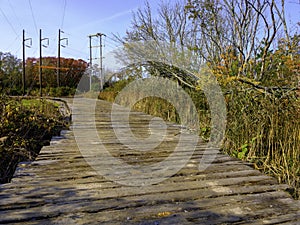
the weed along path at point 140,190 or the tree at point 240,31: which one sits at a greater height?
the tree at point 240,31

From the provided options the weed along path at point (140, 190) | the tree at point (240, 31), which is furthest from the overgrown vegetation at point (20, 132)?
the tree at point (240, 31)

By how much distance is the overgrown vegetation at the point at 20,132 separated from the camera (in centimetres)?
368

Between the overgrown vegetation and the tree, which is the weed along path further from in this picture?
the tree

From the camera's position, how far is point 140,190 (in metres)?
1.99

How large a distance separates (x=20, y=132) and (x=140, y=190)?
3207mm

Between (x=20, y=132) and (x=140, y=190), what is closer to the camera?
(x=140, y=190)

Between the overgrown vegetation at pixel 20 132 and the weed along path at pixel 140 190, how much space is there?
3.03 ft

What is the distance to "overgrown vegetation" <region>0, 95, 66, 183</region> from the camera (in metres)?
3.68

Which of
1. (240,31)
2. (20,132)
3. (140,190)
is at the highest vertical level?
(240,31)

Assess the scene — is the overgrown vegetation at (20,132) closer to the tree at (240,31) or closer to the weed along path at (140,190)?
the weed along path at (140,190)

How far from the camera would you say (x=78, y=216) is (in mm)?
1587

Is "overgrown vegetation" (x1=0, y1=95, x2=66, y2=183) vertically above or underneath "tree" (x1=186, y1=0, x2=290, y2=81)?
underneath

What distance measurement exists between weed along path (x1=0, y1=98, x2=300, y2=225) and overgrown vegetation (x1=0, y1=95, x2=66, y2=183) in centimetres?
92

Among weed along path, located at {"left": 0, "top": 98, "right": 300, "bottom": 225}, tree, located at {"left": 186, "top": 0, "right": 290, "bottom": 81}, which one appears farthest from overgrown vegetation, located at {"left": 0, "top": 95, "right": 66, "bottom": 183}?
tree, located at {"left": 186, "top": 0, "right": 290, "bottom": 81}
